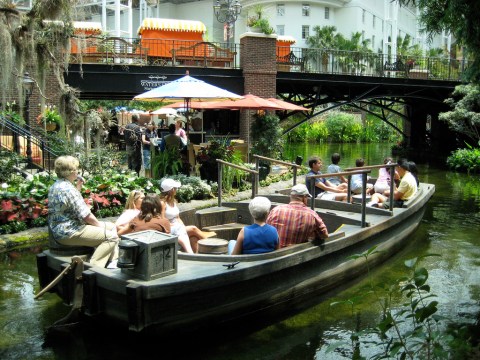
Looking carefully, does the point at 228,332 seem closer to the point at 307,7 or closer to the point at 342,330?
the point at 342,330

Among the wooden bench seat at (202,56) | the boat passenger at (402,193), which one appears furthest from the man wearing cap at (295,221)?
the wooden bench seat at (202,56)

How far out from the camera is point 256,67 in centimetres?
2144

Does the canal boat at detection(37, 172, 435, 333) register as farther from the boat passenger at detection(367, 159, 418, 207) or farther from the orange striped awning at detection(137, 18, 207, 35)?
the orange striped awning at detection(137, 18, 207, 35)

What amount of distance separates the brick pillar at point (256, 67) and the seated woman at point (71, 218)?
48.0 ft

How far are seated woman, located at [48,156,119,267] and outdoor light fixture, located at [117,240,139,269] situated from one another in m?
0.99

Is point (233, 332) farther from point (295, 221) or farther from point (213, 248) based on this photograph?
point (295, 221)

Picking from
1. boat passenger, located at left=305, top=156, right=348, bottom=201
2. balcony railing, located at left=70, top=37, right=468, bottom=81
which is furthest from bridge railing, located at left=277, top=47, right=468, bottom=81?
boat passenger, located at left=305, top=156, right=348, bottom=201

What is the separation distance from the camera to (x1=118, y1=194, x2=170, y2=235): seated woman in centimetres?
681

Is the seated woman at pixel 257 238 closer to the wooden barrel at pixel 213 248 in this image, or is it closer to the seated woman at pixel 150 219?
the wooden barrel at pixel 213 248

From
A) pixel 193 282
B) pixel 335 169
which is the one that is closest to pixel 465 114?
pixel 335 169

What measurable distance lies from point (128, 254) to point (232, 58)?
661 inches

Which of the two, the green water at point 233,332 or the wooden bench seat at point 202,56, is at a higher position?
the wooden bench seat at point 202,56

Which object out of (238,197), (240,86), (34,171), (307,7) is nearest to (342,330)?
(238,197)

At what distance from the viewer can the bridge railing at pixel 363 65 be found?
24.2 meters
